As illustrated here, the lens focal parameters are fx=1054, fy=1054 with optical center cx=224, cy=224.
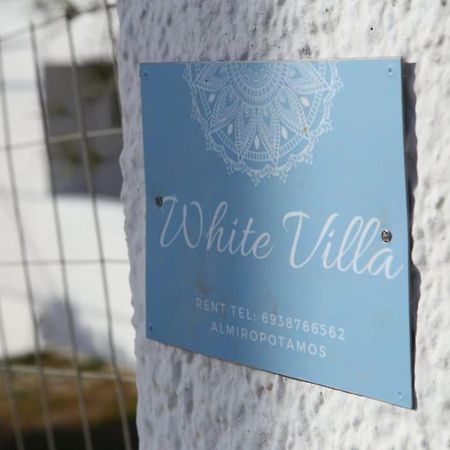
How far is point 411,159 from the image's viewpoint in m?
1.24

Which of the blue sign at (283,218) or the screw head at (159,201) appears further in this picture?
the screw head at (159,201)

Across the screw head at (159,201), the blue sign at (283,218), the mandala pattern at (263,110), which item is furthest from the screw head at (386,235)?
the screw head at (159,201)

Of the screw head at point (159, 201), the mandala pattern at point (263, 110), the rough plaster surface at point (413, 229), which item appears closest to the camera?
the rough plaster surface at point (413, 229)

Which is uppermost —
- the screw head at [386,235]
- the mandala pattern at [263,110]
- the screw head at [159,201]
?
the mandala pattern at [263,110]

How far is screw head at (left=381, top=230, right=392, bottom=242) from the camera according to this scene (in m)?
1.27

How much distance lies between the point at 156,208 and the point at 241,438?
38cm

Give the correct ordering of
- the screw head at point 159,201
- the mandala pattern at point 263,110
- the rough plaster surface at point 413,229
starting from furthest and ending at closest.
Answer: the screw head at point 159,201
the mandala pattern at point 263,110
the rough plaster surface at point 413,229

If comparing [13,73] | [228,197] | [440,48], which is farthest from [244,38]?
[13,73]

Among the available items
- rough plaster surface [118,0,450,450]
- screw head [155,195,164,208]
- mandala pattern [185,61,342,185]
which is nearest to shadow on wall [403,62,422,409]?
rough plaster surface [118,0,450,450]

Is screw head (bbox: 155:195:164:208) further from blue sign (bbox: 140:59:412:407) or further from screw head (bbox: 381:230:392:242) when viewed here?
screw head (bbox: 381:230:392:242)

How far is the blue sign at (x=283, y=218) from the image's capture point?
50.1 inches

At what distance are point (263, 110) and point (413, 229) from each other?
0.29m

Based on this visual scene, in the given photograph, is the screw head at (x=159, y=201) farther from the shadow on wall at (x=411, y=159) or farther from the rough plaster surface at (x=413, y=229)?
the shadow on wall at (x=411, y=159)

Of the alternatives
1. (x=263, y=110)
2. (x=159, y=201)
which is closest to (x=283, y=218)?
(x=263, y=110)
